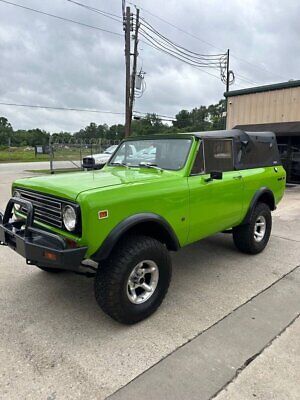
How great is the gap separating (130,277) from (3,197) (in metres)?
7.64

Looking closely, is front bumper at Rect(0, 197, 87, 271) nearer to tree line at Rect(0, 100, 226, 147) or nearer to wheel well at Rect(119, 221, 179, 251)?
wheel well at Rect(119, 221, 179, 251)

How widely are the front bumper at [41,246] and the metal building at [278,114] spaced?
11791 millimetres

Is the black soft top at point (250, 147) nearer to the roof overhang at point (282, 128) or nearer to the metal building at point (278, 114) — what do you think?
the roof overhang at point (282, 128)

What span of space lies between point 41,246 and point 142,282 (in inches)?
40.7

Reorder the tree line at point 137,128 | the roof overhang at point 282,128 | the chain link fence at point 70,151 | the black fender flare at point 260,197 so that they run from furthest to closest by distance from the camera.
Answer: the tree line at point 137,128
the chain link fence at point 70,151
the roof overhang at point 282,128
the black fender flare at point 260,197

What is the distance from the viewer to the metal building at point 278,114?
13047 mm

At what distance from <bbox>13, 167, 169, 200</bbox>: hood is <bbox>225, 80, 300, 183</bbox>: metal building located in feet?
35.1

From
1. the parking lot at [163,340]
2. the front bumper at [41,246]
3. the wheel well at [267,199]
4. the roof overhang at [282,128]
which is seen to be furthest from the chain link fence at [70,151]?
the front bumper at [41,246]

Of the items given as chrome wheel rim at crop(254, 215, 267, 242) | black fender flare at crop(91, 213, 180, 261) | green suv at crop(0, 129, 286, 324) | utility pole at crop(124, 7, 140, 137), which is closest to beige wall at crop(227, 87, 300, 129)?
utility pole at crop(124, 7, 140, 137)

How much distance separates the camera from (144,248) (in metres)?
2.95

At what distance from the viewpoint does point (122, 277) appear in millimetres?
2811

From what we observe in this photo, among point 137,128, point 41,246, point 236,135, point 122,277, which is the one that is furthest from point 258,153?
point 137,128

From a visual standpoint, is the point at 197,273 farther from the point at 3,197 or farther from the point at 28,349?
the point at 3,197

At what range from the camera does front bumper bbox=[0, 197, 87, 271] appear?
2564 millimetres
